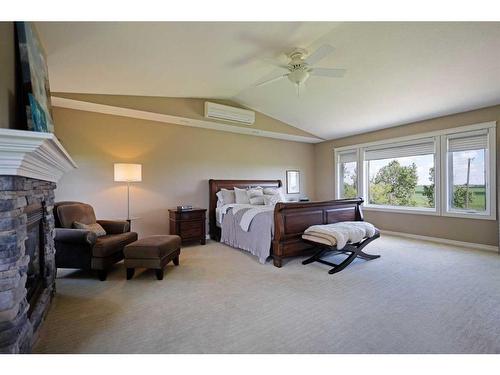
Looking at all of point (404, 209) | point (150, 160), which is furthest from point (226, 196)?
point (404, 209)

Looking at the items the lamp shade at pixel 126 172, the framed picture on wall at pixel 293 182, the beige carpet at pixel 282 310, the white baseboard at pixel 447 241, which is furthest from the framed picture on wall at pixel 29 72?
the white baseboard at pixel 447 241

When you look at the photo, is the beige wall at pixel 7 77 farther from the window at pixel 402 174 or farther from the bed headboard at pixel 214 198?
the window at pixel 402 174

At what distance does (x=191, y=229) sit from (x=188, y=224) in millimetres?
109

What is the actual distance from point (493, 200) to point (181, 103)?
5.44 meters

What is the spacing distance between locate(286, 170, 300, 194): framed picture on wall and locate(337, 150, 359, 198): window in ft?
3.46

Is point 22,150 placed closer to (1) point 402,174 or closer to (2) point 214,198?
(2) point 214,198

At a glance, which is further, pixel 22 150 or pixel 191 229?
pixel 191 229

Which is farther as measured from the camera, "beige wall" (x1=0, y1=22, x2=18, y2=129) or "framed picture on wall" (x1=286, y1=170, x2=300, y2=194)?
"framed picture on wall" (x1=286, y1=170, x2=300, y2=194)

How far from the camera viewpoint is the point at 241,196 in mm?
4766

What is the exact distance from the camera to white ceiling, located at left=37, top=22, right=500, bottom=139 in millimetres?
2369

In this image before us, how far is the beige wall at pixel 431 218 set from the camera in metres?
3.94

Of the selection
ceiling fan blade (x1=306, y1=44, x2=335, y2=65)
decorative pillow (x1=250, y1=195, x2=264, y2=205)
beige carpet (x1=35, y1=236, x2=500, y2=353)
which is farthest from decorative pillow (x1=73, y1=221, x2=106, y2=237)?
ceiling fan blade (x1=306, y1=44, x2=335, y2=65)

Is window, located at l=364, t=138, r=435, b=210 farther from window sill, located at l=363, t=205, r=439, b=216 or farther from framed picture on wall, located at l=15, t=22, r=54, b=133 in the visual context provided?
framed picture on wall, located at l=15, t=22, r=54, b=133

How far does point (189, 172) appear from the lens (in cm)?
483
